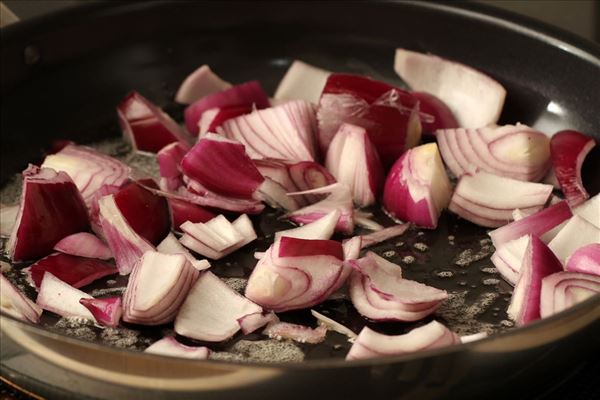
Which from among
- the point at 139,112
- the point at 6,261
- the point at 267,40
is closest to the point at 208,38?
the point at 267,40

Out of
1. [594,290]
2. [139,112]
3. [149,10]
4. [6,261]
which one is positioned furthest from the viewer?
[149,10]

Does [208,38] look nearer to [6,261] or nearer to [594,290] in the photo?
[6,261]

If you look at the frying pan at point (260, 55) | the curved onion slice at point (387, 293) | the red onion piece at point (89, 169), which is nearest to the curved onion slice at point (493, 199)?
the frying pan at point (260, 55)

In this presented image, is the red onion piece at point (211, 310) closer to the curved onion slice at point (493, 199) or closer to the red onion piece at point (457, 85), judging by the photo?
the curved onion slice at point (493, 199)

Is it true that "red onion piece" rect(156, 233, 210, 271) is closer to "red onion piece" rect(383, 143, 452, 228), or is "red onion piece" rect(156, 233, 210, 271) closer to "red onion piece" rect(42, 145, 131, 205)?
"red onion piece" rect(42, 145, 131, 205)

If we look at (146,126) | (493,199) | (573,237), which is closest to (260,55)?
(146,126)

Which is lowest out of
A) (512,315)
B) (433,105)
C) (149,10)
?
(512,315)
